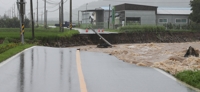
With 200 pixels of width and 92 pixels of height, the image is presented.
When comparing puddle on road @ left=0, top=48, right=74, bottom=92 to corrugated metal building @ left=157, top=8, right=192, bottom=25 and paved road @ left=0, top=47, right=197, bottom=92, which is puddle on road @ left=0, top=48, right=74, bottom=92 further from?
corrugated metal building @ left=157, top=8, right=192, bottom=25

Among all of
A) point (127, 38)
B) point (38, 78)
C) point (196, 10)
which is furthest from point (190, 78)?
point (196, 10)

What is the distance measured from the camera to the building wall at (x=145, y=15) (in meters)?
76.7

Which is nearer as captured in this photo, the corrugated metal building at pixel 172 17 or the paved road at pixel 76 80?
the paved road at pixel 76 80

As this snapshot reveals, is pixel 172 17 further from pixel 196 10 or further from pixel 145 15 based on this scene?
pixel 196 10

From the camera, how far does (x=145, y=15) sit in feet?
254

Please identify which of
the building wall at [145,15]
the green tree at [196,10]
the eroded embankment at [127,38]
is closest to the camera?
the eroded embankment at [127,38]

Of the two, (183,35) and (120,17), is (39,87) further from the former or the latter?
(120,17)

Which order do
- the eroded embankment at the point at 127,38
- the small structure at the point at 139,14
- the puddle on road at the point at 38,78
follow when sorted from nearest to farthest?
the puddle on road at the point at 38,78 < the eroded embankment at the point at 127,38 < the small structure at the point at 139,14

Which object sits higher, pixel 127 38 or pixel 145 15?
pixel 145 15

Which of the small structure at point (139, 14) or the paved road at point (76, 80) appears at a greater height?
the small structure at point (139, 14)

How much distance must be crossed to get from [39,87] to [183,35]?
42.9 meters

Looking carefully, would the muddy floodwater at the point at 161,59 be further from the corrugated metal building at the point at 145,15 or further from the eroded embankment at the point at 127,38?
the corrugated metal building at the point at 145,15

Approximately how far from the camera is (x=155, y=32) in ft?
161

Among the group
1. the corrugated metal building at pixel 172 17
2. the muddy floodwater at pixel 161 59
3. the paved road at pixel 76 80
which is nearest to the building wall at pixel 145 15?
the corrugated metal building at pixel 172 17
